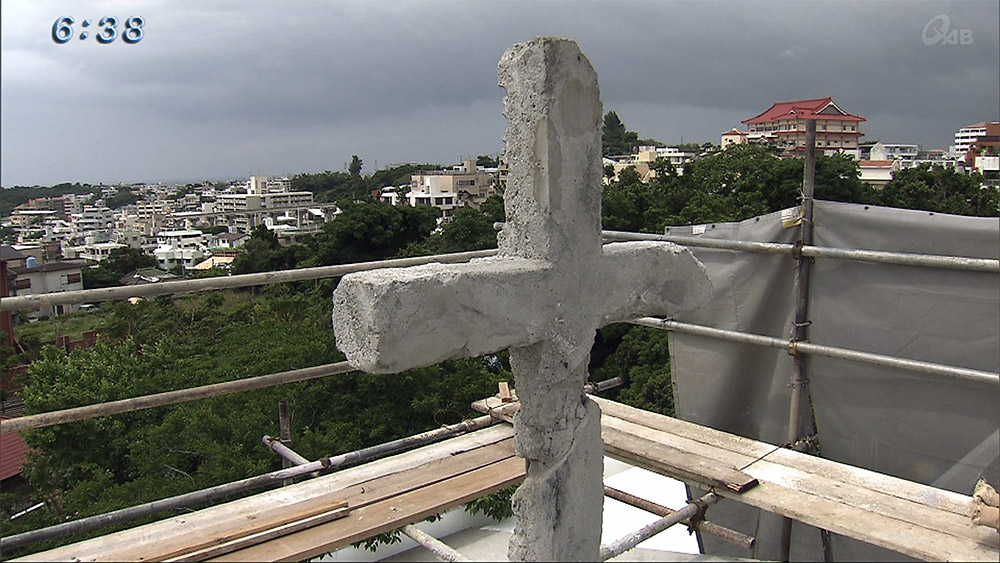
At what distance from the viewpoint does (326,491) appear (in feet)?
9.07

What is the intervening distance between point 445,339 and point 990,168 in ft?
103

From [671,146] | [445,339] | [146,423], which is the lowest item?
[146,423]

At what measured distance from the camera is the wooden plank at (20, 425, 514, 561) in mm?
2299

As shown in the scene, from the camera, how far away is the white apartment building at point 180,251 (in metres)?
46.4

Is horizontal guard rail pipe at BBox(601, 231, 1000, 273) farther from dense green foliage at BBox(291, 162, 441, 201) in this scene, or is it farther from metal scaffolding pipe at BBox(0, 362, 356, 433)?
dense green foliage at BBox(291, 162, 441, 201)

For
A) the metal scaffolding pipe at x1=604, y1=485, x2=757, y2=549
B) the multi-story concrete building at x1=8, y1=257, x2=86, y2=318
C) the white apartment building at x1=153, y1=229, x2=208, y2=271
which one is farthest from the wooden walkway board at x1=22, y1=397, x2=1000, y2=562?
the white apartment building at x1=153, y1=229, x2=208, y2=271

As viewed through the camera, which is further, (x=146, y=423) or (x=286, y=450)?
(x=146, y=423)

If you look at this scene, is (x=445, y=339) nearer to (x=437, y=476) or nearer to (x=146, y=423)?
(x=437, y=476)

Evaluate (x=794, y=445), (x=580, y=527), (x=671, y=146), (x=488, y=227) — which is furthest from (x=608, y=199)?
(x=671, y=146)

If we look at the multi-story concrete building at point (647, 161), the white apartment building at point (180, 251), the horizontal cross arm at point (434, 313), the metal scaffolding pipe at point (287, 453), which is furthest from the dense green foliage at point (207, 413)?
the white apartment building at point (180, 251)

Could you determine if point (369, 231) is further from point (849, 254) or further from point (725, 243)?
point (849, 254)

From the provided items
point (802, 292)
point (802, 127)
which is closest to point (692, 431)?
point (802, 292)

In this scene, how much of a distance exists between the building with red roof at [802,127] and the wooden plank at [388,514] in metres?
22.7

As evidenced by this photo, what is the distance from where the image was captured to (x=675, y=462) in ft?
10.0
